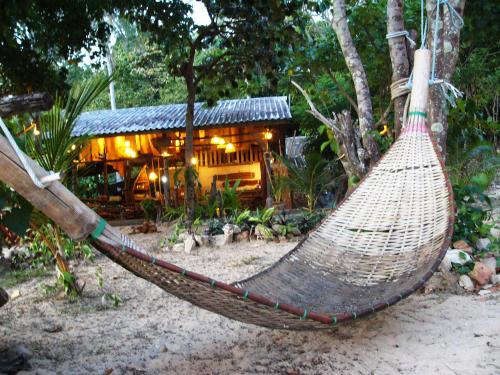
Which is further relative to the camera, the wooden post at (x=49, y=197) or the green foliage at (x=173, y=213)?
the green foliage at (x=173, y=213)

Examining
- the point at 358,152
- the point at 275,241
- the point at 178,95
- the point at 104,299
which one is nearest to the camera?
the point at 104,299

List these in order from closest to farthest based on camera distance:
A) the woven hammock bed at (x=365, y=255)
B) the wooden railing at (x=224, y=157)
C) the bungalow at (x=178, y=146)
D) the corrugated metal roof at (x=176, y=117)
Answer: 1. the woven hammock bed at (x=365, y=255)
2. the corrugated metal roof at (x=176, y=117)
3. the bungalow at (x=178, y=146)
4. the wooden railing at (x=224, y=157)

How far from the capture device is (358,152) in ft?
11.7

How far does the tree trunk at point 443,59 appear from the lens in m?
2.64

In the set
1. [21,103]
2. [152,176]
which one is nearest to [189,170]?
[152,176]

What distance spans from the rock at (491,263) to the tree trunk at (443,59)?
2.17ft

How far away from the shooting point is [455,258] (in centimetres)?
255

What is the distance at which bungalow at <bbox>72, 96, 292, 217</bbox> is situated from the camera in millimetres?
7137

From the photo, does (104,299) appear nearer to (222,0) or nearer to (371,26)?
(222,0)

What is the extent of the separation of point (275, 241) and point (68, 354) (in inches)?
106

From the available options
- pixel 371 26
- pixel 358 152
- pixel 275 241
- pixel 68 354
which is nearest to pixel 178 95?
pixel 371 26

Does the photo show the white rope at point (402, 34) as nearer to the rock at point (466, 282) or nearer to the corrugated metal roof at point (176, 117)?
the rock at point (466, 282)

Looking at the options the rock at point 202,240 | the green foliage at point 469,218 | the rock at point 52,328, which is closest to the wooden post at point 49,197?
the rock at point 52,328

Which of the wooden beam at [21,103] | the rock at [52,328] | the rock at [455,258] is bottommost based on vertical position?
the rock at [52,328]
